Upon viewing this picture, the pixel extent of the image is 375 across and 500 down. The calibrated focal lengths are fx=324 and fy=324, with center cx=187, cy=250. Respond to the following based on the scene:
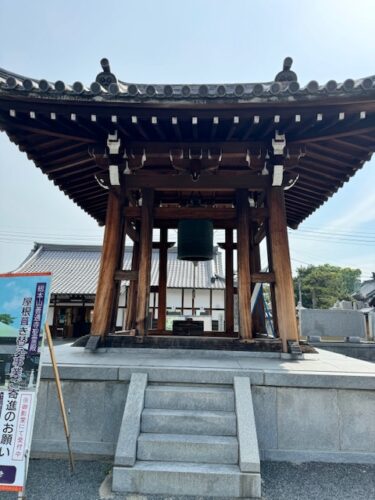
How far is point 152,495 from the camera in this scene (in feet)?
9.03

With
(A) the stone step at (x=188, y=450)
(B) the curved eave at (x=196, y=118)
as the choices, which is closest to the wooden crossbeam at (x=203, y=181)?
(B) the curved eave at (x=196, y=118)

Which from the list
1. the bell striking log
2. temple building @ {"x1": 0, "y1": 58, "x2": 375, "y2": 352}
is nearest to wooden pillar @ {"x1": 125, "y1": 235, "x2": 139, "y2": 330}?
temple building @ {"x1": 0, "y1": 58, "x2": 375, "y2": 352}

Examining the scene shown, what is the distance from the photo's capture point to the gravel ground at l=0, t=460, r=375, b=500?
276 centimetres

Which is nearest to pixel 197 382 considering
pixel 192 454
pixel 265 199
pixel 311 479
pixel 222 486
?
pixel 192 454

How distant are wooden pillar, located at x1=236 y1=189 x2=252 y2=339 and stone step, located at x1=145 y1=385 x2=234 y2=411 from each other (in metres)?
1.65

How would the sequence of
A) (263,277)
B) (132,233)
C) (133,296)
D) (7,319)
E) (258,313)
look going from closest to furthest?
(7,319), (263,277), (132,233), (133,296), (258,313)

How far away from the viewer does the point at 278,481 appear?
2998 millimetres

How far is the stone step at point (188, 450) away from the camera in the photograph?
300 cm

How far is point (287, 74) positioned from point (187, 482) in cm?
581

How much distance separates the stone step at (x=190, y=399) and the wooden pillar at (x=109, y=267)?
1.87 meters

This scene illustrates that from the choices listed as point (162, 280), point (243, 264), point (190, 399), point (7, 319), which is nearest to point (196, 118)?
point (243, 264)

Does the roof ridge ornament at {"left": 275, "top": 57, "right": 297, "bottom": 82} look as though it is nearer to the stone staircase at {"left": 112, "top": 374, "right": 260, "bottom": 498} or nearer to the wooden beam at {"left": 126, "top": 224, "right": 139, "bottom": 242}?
the wooden beam at {"left": 126, "top": 224, "right": 139, "bottom": 242}

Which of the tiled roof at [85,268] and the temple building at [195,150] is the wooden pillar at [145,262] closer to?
the temple building at [195,150]

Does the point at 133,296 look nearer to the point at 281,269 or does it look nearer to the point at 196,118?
the point at 281,269
